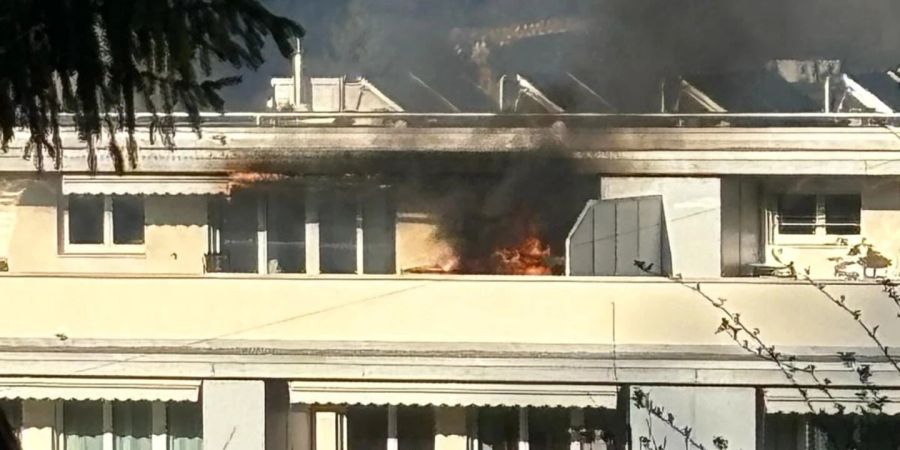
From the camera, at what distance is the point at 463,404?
199cm

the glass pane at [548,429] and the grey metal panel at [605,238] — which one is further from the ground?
the grey metal panel at [605,238]

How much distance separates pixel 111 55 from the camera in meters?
1.12

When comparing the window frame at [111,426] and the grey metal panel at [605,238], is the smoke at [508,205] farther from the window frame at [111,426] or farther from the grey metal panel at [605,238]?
the window frame at [111,426]

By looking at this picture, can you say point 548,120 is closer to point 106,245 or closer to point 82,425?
Result: point 106,245

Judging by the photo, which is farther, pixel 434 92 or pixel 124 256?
pixel 124 256

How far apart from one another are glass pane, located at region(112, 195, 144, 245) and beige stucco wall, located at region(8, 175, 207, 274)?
0.01 metres

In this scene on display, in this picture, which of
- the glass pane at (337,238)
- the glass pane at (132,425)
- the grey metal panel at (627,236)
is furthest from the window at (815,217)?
the glass pane at (132,425)

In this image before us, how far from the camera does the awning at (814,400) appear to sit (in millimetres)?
1825

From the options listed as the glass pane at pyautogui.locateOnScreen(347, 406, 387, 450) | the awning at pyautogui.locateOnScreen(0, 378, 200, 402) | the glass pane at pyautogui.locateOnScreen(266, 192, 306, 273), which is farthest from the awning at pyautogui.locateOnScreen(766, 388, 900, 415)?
the awning at pyautogui.locateOnScreen(0, 378, 200, 402)

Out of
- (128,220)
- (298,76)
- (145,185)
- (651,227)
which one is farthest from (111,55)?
(651,227)

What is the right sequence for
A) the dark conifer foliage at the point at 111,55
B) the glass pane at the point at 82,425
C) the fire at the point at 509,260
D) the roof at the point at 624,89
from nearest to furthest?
1. the dark conifer foliage at the point at 111,55
2. the roof at the point at 624,89
3. the fire at the point at 509,260
4. the glass pane at the point at 82,425

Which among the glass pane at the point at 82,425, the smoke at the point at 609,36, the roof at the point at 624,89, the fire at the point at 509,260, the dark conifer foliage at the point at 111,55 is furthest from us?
the glass pane at the point at 82,425

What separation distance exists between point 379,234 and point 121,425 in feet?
1.89

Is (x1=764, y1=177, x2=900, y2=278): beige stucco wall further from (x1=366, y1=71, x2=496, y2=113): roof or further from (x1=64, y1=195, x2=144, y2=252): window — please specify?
(x1=64, y1=195, x2=144, y2=252): window
